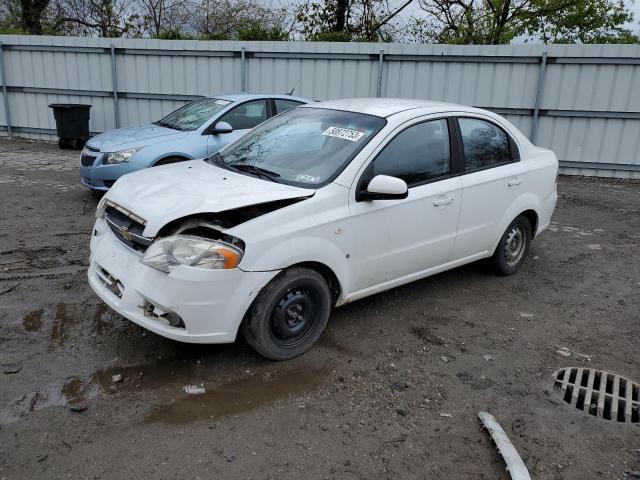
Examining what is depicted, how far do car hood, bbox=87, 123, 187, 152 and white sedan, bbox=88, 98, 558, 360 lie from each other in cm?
297

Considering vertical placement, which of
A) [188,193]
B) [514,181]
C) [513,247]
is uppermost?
[188,193]

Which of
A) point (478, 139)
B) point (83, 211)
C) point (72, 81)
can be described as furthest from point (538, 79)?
point (72, 81)

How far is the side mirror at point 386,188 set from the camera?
3.85 meters

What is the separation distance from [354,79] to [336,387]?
359 inches

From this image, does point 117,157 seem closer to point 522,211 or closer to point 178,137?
point 178,137

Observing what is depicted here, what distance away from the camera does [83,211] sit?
730cm

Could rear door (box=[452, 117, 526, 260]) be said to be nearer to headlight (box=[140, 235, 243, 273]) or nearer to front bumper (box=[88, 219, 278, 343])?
front bumper (box=[88, 219, 278, 343])

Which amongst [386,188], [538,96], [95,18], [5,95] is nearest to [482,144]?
[386,188]

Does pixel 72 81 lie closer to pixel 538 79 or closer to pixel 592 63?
pixel 538 79

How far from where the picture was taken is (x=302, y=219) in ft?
12.1

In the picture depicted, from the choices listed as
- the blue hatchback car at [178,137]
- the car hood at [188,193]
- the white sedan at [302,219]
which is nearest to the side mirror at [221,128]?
the blue hatchback car at [178,137]

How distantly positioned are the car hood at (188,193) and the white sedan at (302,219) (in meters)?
0.01

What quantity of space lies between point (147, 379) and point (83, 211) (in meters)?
4.37

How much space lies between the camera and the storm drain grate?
138 inches
